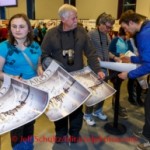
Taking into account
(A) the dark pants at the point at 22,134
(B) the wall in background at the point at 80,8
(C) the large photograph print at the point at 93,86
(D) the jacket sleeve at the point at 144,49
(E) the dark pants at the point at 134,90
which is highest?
(B) the wall in background at the point at 80,8

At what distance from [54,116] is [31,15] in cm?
621

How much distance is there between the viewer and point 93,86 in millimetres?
2080

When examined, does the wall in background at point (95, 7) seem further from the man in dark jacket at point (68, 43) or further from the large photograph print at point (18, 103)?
the large photograph print at point (18, 103)

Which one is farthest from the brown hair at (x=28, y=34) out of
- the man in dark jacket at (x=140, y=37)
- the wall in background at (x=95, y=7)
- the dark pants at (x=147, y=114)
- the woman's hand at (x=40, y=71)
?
the wall in background at (x=95, y=7)

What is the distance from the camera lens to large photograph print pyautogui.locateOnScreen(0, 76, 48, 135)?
138cm

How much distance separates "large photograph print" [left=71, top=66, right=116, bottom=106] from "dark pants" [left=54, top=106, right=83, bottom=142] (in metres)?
0.46

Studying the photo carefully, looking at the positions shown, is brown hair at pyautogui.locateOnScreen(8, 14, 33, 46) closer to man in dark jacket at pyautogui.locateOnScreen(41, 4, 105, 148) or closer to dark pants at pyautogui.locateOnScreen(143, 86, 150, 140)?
man in dark jacket at pyautogui.locateOnScreen(41, 4, 105, 148)

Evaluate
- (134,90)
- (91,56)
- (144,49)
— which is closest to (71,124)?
(91,56)

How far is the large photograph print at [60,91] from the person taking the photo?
166 cm

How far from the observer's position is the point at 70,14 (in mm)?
2102

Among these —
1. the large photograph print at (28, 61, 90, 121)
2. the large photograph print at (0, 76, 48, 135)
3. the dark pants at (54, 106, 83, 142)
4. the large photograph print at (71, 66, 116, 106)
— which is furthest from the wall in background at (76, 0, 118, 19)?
the large photograph print at (0, 76, 48, 135)

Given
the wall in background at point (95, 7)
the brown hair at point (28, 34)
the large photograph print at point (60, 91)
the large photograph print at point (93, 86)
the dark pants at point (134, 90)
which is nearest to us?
the large photograph print at point (60, 91)

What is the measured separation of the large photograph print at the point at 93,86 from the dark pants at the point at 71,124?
18.2 inches

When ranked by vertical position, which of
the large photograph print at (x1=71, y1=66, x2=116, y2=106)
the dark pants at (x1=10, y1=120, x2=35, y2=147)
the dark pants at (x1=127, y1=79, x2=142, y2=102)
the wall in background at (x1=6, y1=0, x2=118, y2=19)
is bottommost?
the dark pants at (x1=127, y1=79, x2=142, y2=102)
